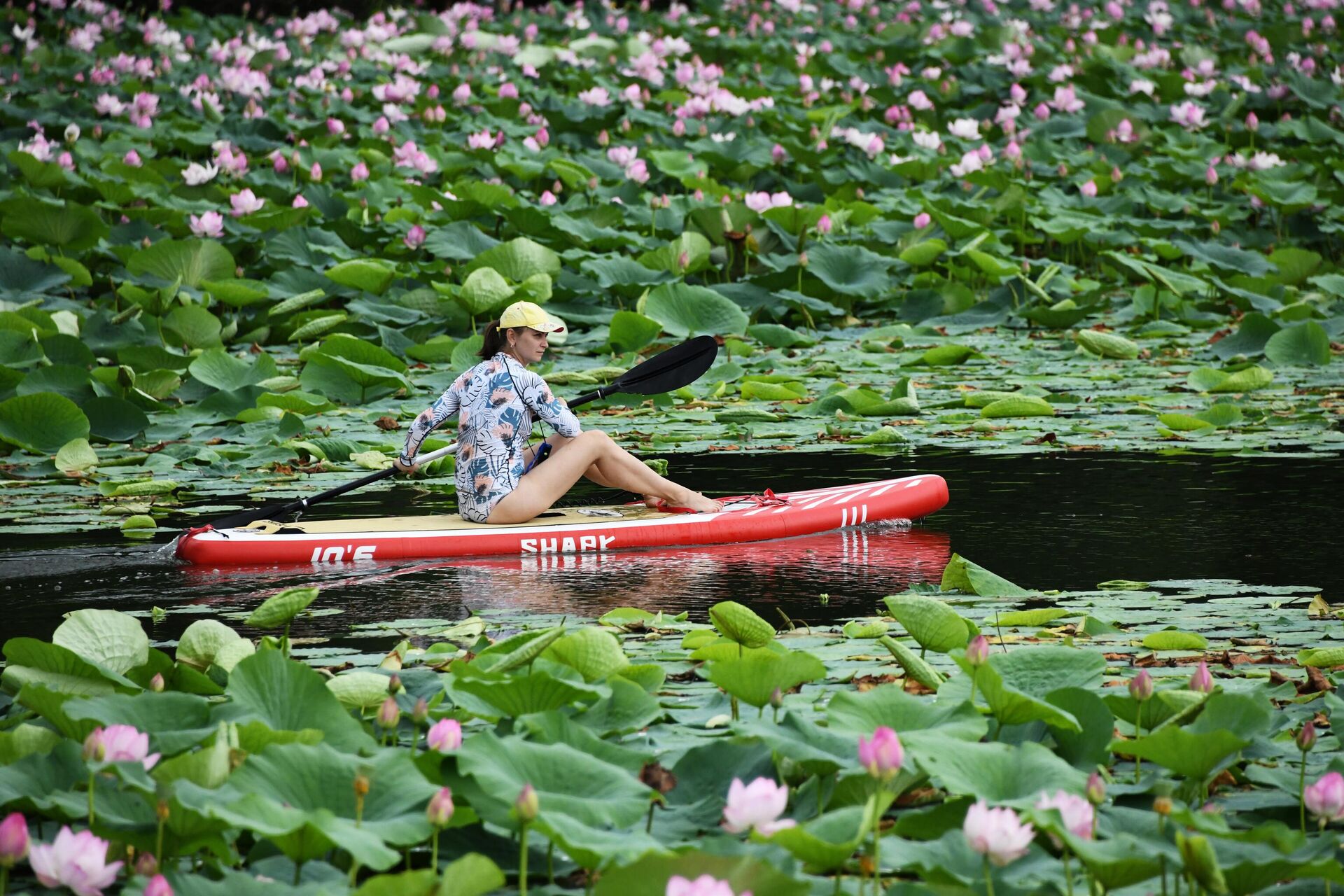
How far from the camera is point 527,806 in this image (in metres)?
2.04

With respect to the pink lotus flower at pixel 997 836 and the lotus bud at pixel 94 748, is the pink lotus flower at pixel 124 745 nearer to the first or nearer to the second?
the lotus bud at pixel 94 748

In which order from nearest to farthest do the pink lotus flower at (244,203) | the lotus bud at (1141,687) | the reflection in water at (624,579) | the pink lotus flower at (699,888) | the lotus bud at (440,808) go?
the pink lotus flower at (699,888) → the lotus bud at (440,808) → the lotus bud at (1141,687) → the reflection in water at (624,579) → the pink lotus flower at (244,203)

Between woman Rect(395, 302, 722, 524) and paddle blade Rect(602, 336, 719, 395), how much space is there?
94 cm

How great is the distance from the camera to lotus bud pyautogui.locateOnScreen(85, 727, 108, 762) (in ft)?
7.45

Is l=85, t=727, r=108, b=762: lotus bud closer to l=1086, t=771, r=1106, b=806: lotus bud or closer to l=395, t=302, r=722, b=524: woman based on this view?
l=1086, t=771, r=1106, b=806: lotus bud

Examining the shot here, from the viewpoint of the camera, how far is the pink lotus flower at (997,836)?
2061 millimetres

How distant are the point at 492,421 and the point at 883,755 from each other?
3.59 m

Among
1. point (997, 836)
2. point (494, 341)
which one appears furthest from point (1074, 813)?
point (494, 341)

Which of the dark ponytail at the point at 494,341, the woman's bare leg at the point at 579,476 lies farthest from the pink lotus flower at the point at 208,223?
the woman's bare leg at the point at 579,476

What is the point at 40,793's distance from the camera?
2.42 meters

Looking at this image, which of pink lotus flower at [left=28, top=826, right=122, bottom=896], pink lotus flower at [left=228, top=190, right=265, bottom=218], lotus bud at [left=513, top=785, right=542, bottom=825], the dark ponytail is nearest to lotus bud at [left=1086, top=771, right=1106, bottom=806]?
lotus bud at [left=513, top=785, right=542, bottom=825]

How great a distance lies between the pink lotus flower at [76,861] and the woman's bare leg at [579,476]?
3.43m

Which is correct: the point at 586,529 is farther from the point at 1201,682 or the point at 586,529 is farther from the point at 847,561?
the point at 1201,682

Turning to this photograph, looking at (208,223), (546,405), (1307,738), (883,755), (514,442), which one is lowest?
(1307,738)
